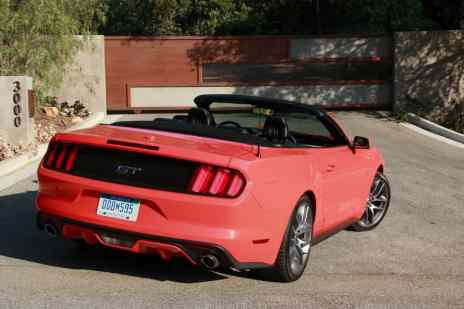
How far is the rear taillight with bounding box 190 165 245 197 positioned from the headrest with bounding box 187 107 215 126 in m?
1.55

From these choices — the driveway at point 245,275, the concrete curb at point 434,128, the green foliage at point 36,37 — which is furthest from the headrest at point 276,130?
the green foliage at point 36,37

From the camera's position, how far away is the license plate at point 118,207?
572cm

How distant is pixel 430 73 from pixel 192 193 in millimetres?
17678

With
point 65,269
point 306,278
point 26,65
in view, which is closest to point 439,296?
point 306,278

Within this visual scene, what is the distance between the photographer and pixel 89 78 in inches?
885

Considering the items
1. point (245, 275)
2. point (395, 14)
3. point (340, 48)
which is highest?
Answer: point (395, 14)

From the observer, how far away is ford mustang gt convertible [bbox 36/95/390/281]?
5582 mm

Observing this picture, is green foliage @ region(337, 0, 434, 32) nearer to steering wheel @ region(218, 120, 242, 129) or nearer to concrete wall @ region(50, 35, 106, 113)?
concrete wall @ region(50, 35, 106, 113)

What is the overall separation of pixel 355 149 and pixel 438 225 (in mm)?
1823

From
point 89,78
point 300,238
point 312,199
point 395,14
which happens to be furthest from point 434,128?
point 300,238

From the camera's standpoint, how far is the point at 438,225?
890cm

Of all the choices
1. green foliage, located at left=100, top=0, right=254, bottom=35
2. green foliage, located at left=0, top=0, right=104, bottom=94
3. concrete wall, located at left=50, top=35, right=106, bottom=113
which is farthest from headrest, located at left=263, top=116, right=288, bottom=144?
green foliage, located at left=100, top=0, right=254, bottom=35

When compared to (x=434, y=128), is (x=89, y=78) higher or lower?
higher

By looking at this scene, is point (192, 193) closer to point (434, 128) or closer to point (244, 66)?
point (434, 128)
